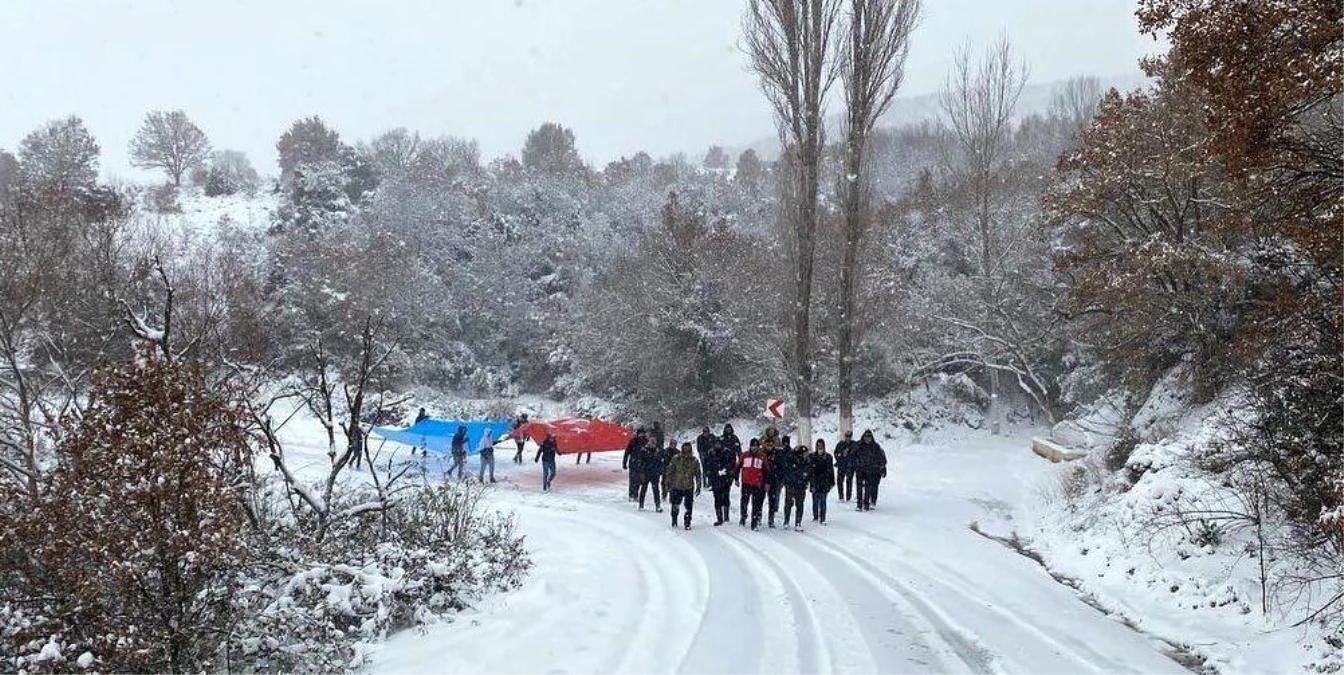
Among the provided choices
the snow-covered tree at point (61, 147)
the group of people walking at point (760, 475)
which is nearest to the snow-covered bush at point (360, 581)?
the group of people walking at point (760, 475)

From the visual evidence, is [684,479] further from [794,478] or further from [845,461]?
[845,461]

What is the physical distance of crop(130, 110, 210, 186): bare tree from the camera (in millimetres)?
63312

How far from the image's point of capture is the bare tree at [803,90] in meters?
19.3

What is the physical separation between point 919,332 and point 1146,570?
19.2 meters

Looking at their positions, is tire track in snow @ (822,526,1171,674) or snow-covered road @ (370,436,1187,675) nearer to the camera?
snow-covered road @ (370,436,1187,675)

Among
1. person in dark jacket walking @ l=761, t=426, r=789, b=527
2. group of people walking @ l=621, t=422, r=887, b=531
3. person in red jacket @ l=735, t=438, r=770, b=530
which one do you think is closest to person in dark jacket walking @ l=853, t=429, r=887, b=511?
group of people walking @ l=621, t=422, r=887, b=531

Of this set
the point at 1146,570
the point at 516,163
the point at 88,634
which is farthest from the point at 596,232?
the point at 88,634

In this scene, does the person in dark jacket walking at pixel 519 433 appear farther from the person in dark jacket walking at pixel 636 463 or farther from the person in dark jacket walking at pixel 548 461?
the person in dark jacket walking at pixel 636 463

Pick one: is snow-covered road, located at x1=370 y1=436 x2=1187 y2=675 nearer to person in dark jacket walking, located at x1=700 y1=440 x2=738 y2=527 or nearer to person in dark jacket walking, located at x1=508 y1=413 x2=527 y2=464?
person in dark jacket walking, located at x1=700 y1=440 x2=738 y2=527

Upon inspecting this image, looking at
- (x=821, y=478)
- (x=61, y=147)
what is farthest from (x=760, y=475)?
(x=61, y=147)

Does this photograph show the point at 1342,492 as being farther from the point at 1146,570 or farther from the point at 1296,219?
the point at 1146,570

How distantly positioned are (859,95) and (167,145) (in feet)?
209

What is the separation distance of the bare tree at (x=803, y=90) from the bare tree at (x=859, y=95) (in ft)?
1.80

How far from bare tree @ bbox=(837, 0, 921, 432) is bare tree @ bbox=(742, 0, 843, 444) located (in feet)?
1.80
